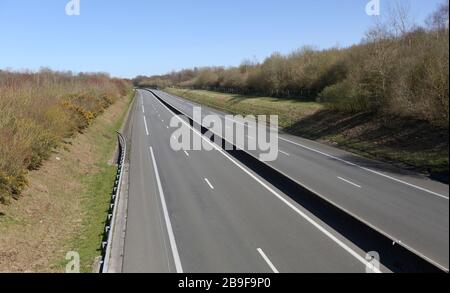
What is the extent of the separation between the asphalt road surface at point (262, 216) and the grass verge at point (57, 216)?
153 cm

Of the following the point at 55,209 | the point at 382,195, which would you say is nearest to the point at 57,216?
the point at 55,209

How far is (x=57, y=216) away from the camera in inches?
722

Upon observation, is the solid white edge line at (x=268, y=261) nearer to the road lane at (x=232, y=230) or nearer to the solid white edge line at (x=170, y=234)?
the road lane at (x=232, y=230)

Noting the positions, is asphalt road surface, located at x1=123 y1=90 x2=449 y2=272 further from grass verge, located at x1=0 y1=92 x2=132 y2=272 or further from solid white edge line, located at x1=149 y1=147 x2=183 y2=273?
grass verge, located at x1=0 y1=92 x2=132 y2=272

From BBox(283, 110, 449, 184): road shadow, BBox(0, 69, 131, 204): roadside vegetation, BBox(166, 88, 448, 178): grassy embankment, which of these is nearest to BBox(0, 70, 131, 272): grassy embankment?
BBox(0, 69, 131, 204): roadside vegetation

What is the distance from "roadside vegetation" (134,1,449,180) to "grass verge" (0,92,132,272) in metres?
10.2

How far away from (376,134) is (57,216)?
80.0ft

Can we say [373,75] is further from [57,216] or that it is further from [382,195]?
[57,216]

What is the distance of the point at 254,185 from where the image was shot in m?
22.1

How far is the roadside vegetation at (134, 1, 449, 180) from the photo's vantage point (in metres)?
7.39

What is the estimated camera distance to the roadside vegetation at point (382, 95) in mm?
7387

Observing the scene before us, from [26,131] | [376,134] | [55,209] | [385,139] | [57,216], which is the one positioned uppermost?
[26,131]

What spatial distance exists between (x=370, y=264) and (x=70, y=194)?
15.0m

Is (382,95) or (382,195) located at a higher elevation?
(382,95)
